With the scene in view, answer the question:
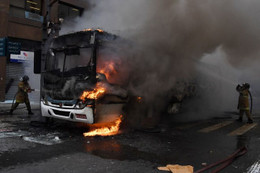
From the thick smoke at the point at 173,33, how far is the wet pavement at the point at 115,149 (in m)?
1.77

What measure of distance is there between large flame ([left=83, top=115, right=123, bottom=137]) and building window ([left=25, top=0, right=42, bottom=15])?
11.7 metres

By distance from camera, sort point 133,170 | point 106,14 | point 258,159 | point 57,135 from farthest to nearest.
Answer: point 106,14
point 57,135
point 258,159
point 133,170

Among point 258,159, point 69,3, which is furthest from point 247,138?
point 69,3

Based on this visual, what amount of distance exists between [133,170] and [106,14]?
6636 mm

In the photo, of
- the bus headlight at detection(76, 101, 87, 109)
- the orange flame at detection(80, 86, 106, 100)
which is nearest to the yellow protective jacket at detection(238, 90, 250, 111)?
the orange flame at detection(80, 86, 106, 100)

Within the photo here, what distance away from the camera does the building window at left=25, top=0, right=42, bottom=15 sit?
15.2 meters

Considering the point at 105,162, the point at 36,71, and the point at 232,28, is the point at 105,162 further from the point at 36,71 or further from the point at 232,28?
the point at 232,28

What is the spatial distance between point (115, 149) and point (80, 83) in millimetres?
1912

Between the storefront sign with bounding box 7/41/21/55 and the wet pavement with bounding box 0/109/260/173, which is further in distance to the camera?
the storefront sign with bounding box 7/41/21/55

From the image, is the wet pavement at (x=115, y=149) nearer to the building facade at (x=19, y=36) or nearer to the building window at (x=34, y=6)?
the building facade at (x=19, y=36)

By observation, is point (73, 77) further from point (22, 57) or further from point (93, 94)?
point (22, 57)

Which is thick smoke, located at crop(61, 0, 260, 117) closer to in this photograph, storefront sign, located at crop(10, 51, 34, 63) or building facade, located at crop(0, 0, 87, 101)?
building facade, located at crop(0, 0, 87, 101)

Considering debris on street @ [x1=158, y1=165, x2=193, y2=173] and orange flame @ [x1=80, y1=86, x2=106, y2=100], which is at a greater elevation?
orange flame @ [x1=80, y1=86, x2=106, y2=100]

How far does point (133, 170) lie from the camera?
3.70 meters
